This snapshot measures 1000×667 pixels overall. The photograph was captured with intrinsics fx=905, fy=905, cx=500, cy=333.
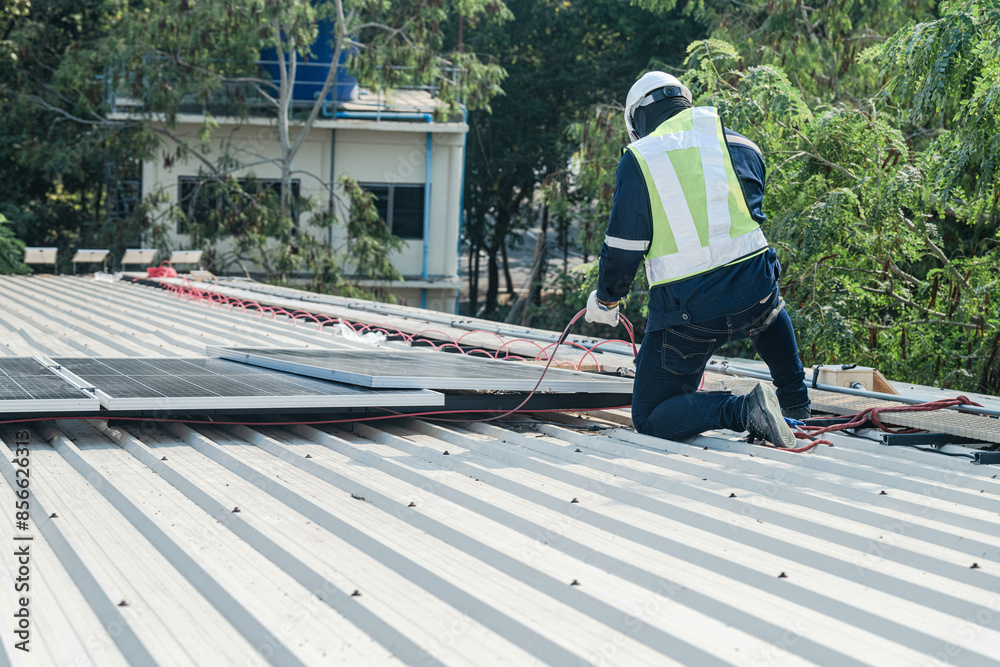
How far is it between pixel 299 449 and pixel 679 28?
24.0 m

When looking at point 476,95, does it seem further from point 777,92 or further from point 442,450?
point 442,450

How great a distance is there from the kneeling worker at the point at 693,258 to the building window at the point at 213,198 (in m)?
17.4

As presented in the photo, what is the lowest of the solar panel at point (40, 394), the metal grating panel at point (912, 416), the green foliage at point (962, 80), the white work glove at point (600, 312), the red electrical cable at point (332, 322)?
the red electrical cable at point (332, 322)

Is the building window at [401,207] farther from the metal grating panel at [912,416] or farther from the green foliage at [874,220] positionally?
the metal grating panel at [912,416]

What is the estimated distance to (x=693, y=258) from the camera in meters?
3.88

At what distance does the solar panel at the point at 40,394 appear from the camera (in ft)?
11.2

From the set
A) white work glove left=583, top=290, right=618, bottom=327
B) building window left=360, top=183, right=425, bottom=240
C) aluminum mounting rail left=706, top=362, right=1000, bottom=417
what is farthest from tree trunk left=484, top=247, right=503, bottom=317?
white work glove left=583, top=290, right=618, bottom=327

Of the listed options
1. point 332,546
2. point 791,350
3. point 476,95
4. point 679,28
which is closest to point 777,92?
point 791,350

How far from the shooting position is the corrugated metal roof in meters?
1.92

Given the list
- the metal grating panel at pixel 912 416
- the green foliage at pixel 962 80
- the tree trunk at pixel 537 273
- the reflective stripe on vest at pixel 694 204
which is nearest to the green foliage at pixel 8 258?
the tree trunk at pixel 537 273

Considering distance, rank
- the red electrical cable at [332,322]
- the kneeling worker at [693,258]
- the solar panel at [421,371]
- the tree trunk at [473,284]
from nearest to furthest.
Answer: the kneeling worker at [693,258] → the solar panel at [421,371] → the red electrical cable at [332,322] → the tree trunk at [473,284]

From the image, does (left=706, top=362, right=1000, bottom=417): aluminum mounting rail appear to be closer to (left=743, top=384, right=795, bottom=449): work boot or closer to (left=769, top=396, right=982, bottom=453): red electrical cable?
(left=769, top=396, right=982, bottom=453): red electrical cable

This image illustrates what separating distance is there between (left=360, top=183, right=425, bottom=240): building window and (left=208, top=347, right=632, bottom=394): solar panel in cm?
1704

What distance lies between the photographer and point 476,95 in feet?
66.9
